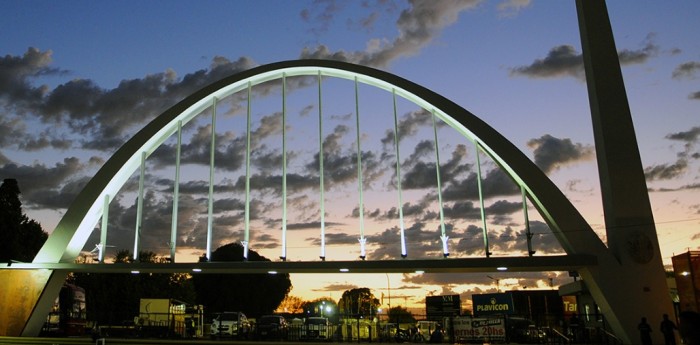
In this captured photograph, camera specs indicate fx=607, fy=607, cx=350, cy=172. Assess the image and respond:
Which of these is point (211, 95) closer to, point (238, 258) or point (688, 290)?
point (688, 290)

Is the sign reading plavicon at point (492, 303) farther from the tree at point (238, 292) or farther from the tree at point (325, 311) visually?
the tree at point (238, 292)

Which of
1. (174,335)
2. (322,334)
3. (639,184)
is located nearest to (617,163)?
(639,184)

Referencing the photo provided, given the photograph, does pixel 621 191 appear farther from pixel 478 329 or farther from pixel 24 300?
pixel 24 300

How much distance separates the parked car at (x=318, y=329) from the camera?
2869 cm

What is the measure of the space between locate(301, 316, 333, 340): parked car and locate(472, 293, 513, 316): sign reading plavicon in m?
14.9

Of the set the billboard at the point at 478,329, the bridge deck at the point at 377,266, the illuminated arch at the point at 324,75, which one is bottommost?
the billboard at the point at 478,329

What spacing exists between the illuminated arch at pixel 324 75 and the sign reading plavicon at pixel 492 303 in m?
16.3

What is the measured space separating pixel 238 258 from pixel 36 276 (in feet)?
167

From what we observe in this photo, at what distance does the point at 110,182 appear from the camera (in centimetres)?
2852

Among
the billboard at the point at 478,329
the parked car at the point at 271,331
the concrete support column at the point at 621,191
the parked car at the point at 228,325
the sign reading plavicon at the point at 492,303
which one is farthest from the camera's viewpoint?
the sign reading plavicon at the point at 492,303

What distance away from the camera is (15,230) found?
4691 centimetres

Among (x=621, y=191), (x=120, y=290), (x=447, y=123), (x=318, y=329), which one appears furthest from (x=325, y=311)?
(x=621, y=191)

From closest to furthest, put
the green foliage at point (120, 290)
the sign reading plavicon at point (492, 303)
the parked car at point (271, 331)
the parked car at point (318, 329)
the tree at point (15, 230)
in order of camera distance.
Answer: the parked car at point (271, 331), the parked car at point (318, 329), the sign reading plavicon at point (492, 303), the tree at point (15, 230), the green foliage at point (120, 290)

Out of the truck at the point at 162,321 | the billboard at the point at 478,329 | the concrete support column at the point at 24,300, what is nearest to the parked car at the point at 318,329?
the truck at the point at 162,321
